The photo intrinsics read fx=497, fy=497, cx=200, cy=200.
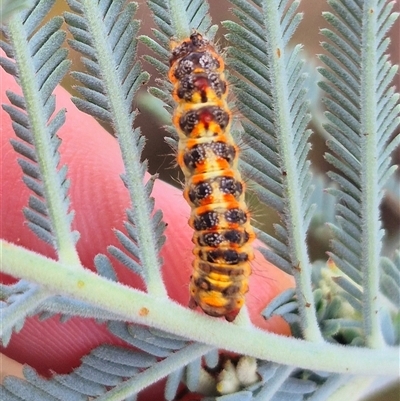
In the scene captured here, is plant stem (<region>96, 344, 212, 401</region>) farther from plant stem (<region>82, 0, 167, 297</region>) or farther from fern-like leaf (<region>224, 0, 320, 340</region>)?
fern-like leaf (<region>224, 0, 320, 340</region>)

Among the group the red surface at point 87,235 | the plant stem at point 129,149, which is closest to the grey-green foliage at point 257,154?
the plant stem at point 129,149

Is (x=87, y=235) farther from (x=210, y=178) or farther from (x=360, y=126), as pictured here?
(x=360, y=126)

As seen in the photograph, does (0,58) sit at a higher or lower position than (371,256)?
higher

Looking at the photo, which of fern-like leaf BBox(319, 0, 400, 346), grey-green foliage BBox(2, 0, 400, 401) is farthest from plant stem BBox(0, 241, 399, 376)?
fern-like leaf BBox(319, 0, 400, 346)

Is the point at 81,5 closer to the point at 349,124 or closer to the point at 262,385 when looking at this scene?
the point at 349,124

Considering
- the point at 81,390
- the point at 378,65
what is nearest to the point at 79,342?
the point at 81,390

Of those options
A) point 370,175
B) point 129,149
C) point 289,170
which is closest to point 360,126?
point 370,175
